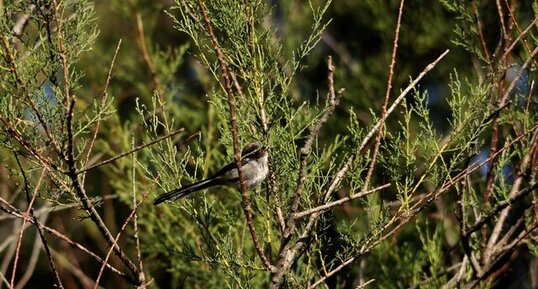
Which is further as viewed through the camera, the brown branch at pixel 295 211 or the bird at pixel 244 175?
the bird at pixel 244 175

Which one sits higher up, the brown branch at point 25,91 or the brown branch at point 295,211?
the brown branch at point 25,91

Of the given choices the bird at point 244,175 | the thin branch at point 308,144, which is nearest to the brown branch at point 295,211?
the thin branch at point 308,144

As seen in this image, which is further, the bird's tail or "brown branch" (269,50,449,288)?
the bird's tail

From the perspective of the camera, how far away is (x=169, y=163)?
3.04m

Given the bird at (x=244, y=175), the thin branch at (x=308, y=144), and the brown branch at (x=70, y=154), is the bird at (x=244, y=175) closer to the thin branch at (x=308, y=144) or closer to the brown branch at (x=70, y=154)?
the thin branch at (x=308, y=144)

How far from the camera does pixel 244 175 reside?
3.04 metres

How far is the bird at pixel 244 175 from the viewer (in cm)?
297

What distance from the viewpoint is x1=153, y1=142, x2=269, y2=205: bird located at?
117 inches

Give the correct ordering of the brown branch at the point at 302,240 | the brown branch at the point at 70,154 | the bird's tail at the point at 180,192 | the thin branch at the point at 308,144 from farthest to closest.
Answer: the bird's tail at the point at 180,192
the brown branch at the point at 302,240
the thin branch at the point at 308,144
the brown branch at the point at 70,154

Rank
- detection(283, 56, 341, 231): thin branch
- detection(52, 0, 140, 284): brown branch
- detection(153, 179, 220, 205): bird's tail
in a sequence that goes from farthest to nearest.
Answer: detection(153, 179, 220, 205): bird's tail
detection(283, 56, 341, 231): thin branch
detection(52, 0, 140, 284): brown branch

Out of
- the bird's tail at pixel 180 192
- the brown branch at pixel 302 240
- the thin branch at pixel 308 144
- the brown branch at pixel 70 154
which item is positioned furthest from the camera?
the bird's tail at pixel 180 192

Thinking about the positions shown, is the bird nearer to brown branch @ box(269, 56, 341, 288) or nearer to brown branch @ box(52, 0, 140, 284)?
brown branch @ box(269, 56, 341, 288)

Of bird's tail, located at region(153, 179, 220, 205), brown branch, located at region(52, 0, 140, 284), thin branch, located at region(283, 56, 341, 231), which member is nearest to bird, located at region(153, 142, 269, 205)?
bird's tail, located at region(153, 179, 220, 205)

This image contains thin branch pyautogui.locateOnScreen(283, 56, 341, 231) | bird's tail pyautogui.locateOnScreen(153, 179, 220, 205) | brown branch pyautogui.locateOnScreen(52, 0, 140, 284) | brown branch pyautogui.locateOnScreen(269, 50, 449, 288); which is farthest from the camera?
bird's tail pyautogui.locateOnScreen(153, 179, 220, 205)
